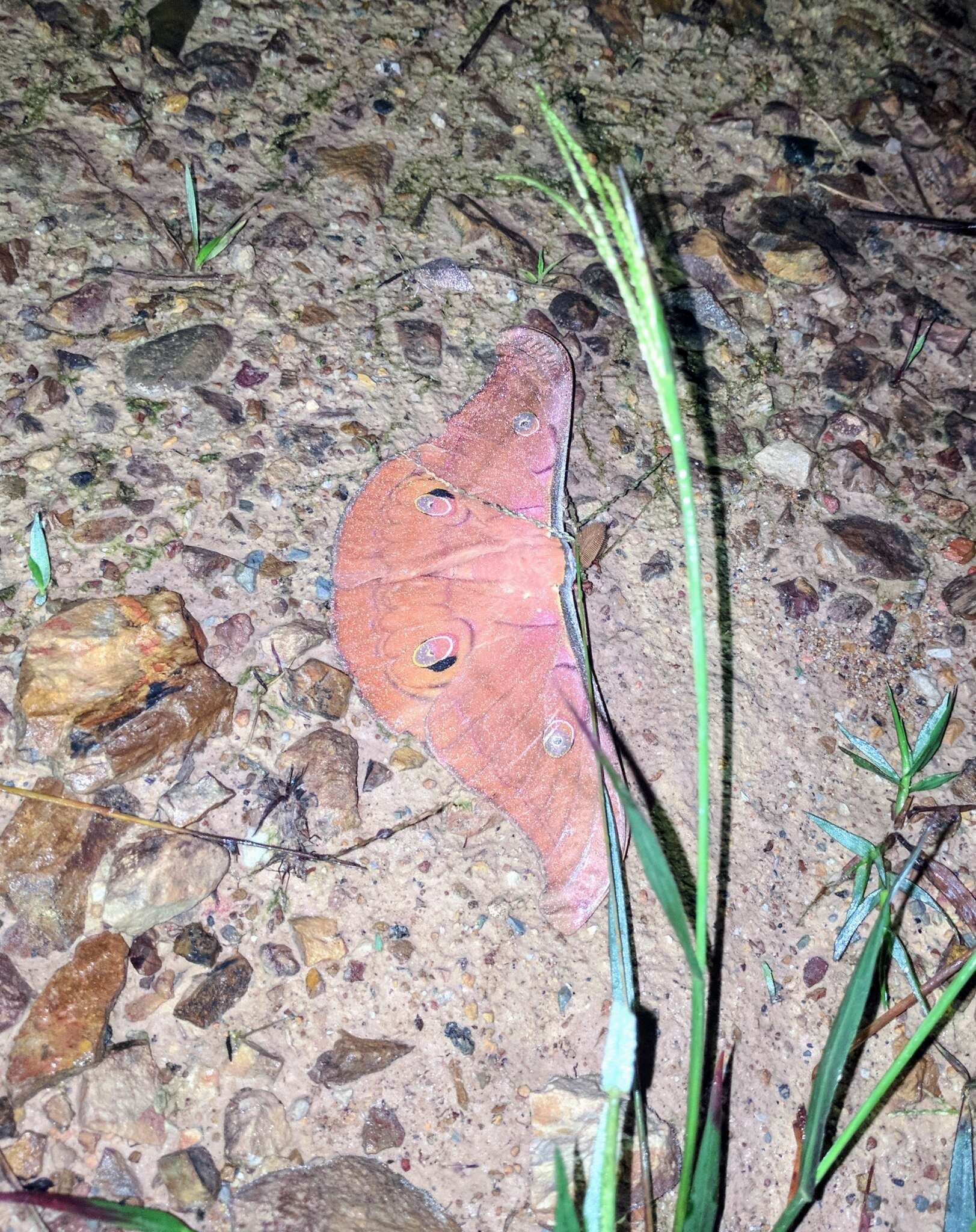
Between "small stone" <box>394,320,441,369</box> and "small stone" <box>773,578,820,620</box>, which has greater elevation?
"small stone" <box>394,320,441,369</box>

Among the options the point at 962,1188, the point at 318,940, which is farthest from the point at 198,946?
the point at 962,1188

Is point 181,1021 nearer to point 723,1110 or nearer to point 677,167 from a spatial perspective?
point 723,1110

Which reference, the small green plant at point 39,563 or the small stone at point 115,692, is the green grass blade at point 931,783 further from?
the small green plant at point 39,563

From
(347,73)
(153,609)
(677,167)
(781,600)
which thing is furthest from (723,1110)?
(347,73)

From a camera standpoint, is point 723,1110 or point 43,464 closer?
point 723,1110

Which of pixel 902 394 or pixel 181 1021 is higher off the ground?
pixel 902 394

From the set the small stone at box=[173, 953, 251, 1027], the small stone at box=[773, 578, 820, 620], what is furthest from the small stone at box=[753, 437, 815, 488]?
the small stone at box=[173, 953, 251, 1027]

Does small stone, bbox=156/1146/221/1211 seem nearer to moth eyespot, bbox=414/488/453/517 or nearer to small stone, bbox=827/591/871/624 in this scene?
moth eyespot, bbox=414/488/453/517
